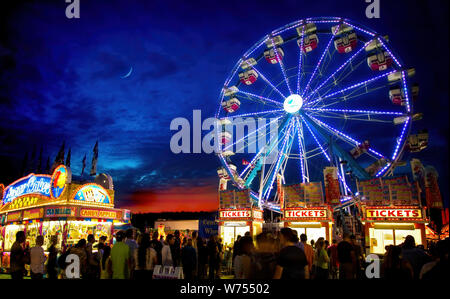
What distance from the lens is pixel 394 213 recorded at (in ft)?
48.0

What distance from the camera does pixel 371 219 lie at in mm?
15078

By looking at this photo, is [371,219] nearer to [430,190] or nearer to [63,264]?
[430,190]

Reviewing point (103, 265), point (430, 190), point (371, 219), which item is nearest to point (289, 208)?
point (371, 219)

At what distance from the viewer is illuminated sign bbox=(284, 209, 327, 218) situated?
57.2 feet

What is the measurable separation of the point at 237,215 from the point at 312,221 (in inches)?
198

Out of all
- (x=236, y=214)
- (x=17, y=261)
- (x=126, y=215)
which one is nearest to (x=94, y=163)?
(x=126, y=215)

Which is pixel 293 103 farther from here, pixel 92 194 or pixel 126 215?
pixel 92 194

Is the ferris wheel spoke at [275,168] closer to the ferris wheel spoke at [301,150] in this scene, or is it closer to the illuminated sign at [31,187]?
the ferris wheel spoke at [301,150]

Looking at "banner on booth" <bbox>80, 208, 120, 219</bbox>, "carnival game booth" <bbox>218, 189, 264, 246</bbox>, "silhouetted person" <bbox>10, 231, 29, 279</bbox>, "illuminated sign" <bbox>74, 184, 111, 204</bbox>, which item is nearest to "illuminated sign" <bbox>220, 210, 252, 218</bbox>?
"carnival game booth" <bbox>218, 189, 264, 246</bbox>


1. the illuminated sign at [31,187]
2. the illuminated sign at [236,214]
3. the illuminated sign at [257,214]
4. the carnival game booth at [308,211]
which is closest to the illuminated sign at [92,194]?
the illuminated sign at [31,187]

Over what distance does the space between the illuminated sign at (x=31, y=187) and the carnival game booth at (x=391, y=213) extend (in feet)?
54.4

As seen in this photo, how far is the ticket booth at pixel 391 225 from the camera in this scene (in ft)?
46.2
